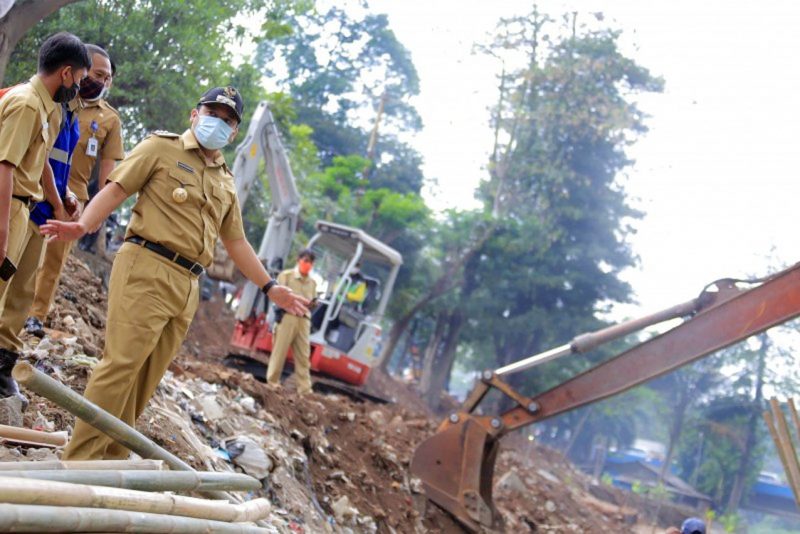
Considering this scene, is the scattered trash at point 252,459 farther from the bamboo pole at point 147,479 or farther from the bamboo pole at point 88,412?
the bamboo pole at point 147,479

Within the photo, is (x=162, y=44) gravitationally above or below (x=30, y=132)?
above

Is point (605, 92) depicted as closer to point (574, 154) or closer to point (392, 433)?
point (574, 154)

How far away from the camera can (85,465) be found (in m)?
3.62

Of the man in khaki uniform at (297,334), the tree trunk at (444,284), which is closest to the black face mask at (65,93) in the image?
the man in khaki uniform at (297,334)

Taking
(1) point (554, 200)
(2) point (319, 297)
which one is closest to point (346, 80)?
(1) point (554, 200)

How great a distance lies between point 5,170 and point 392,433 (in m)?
8.91

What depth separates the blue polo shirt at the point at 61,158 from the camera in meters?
5.18

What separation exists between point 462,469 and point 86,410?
599 cm

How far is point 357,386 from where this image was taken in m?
17.0

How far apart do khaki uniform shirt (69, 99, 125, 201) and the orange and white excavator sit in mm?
8135

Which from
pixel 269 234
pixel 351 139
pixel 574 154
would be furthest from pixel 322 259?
pixel 351 139

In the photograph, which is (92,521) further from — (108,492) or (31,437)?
(31,437)

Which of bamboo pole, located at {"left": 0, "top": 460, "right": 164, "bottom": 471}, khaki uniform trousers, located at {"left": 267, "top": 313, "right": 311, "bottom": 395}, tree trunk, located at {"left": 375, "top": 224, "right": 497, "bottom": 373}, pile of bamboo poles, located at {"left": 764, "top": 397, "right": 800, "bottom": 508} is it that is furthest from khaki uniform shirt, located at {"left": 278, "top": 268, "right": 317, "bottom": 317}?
tree trunk, located at {"left": 375, "top": 224, "right": 497, "bottom": 373}

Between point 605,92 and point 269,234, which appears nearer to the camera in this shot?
point 269,234
